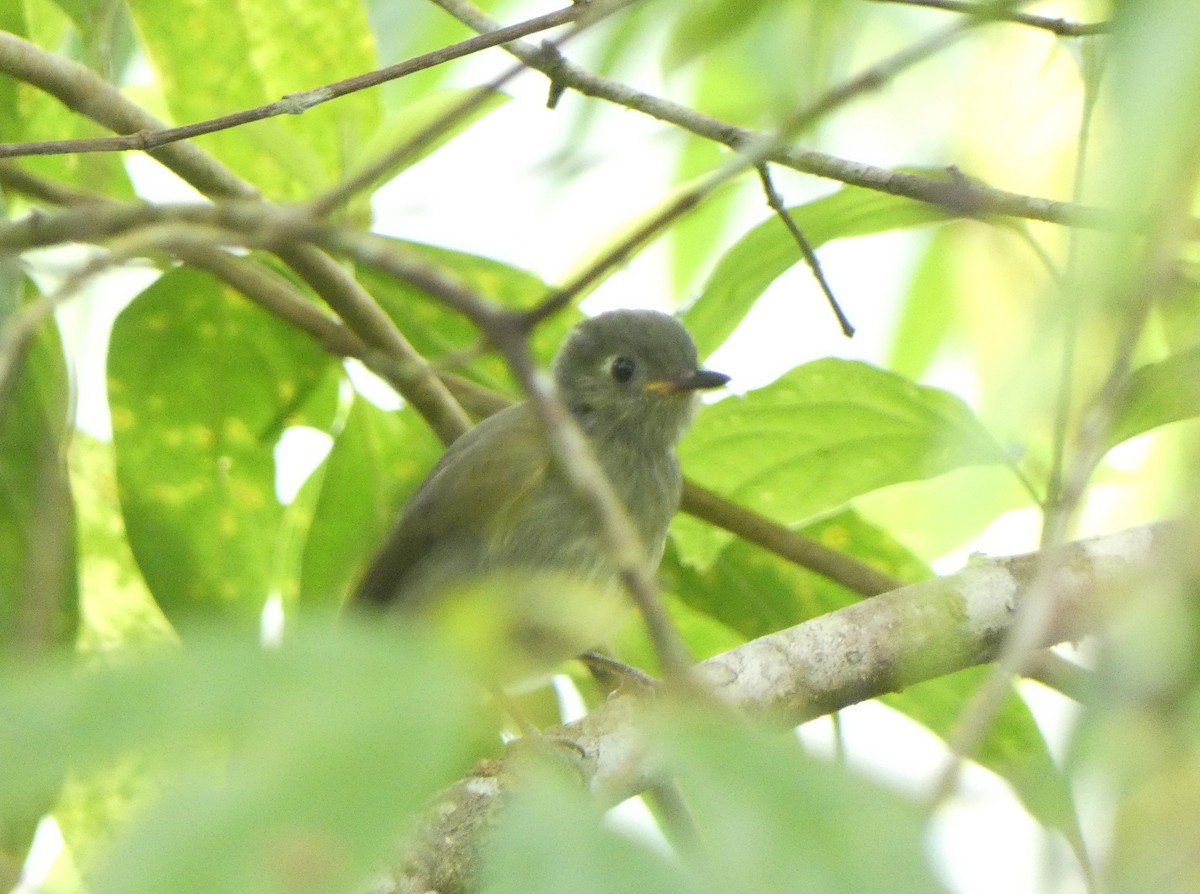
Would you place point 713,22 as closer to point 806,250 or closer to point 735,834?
point 735,834

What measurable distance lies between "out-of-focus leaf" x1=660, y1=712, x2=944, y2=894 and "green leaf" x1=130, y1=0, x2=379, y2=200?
2.39m

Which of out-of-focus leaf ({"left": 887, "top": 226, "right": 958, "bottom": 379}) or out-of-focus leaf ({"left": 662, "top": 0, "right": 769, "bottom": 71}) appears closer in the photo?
out-of-focus leaf ({"left": 662, "top": 0, "right": 769, "bottom": 71})

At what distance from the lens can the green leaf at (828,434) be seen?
3.00 meters

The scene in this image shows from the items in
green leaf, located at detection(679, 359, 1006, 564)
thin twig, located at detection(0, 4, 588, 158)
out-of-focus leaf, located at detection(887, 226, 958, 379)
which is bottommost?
green leaf, located at detection(679, 359, 1006, 564)

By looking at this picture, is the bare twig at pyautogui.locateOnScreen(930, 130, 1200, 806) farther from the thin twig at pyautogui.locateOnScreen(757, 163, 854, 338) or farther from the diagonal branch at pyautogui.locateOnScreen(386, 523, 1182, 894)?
the thin twig at pyautogui.locateOnScreen(757, 163, 854, 338)

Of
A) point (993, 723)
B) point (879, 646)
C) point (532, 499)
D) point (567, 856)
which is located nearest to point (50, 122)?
point (532, 499)

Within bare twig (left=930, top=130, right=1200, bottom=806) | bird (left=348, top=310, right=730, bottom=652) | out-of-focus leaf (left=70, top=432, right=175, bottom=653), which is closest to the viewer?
bare twig (left=930, top=130, right=1200, bottom=806)

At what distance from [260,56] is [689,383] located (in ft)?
4.72

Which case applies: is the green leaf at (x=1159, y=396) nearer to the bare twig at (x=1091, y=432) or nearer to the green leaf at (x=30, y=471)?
the bare twig at (x=1091, y=432)

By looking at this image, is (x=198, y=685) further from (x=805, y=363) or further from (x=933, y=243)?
(x=933, y=243)

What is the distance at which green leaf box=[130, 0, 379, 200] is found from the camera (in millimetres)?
3102

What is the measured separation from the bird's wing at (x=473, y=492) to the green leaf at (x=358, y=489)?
0.20 ft

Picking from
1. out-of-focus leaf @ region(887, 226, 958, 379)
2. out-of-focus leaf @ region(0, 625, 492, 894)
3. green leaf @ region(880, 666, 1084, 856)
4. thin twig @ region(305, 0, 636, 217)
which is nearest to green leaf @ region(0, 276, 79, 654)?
thin twig @ region(305, 0, 636, 217)

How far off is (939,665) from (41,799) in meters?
1.85
